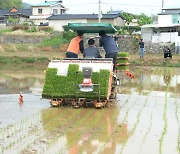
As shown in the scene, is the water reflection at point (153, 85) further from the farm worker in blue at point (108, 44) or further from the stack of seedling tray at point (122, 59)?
the farm worker in blue at point (108, 44)

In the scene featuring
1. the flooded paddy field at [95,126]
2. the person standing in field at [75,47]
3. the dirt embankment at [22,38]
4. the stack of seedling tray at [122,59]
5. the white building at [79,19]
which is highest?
the white building at [79,19]

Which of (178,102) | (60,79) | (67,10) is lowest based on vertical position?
(178,102)

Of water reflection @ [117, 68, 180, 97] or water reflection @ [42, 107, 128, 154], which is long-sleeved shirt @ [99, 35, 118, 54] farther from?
water reflection @ [117, 68, 180, 97]

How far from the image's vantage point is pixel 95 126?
8.47 meters

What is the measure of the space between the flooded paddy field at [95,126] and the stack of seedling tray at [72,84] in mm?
363

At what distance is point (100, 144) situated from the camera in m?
7.00

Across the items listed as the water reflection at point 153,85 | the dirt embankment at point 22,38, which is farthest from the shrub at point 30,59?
the dirt embankment at point 22,38

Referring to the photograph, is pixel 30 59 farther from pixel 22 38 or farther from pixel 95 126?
pixel 95 126

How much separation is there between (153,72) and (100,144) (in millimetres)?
15632

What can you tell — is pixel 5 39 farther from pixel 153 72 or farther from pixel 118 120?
pixel 118 120

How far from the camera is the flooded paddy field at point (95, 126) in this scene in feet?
22.4

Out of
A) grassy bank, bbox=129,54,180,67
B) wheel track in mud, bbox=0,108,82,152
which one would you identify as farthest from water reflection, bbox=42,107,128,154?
grassy bank, bbox=129,54,180,67

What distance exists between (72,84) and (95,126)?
7.39 feet

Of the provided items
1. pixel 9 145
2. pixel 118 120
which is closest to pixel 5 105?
pixel 118 120
